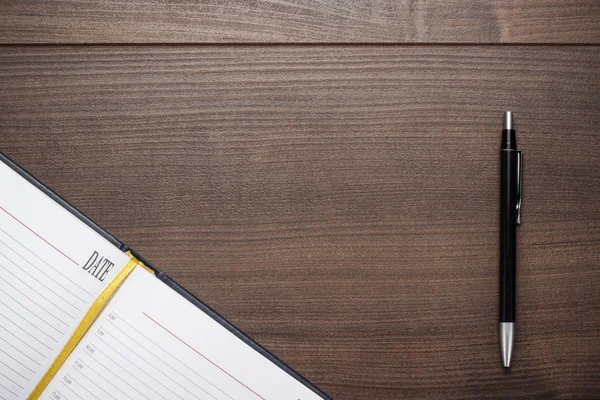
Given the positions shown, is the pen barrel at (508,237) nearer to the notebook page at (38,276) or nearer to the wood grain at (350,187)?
the wood grain at (350,187)

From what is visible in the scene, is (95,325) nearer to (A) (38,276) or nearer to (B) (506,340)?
(A) (38,276)

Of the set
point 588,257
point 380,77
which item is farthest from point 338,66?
point 588,257

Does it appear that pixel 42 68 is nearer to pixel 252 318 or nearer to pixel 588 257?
pixel 252 318

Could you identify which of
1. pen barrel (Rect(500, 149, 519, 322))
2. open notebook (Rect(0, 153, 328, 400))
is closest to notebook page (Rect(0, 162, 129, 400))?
open notebook (Rect(0, 153, 328, 400))

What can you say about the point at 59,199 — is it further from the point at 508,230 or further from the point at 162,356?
the point at 508,230

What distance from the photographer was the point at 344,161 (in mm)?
476

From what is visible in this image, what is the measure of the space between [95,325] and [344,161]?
0.75ft

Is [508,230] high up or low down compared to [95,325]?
up

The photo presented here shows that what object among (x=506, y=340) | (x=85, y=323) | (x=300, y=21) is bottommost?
(x=85, y=323)

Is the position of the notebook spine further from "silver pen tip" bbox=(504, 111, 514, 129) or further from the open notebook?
"silver pen tip" bbox=(504, 111, 514, 129)

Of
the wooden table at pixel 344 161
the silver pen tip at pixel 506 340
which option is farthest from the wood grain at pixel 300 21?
the silver pen tip at pixel 506 340

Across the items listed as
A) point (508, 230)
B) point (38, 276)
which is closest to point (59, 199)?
point (38, 276)

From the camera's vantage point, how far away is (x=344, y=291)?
18.7 inches

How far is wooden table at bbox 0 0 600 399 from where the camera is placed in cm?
47
